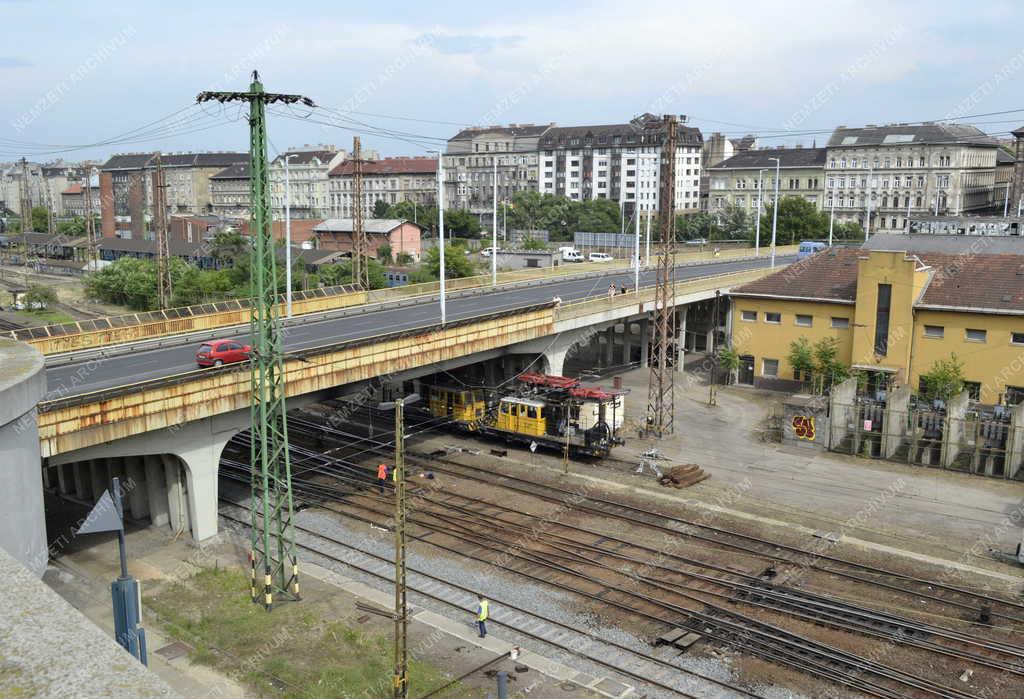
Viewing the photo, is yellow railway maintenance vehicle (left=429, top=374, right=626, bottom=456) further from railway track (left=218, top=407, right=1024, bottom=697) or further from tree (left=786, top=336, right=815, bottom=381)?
tree (left=786, top=336, right=815, bottom=381)

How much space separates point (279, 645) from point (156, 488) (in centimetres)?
1070

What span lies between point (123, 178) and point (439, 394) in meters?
158

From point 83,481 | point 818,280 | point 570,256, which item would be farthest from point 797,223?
point 83,481

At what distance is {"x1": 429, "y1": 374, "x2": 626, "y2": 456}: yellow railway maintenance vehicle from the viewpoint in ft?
133

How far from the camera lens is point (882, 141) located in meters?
121

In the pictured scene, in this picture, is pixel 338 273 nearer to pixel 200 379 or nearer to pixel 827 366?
pixel 827 366

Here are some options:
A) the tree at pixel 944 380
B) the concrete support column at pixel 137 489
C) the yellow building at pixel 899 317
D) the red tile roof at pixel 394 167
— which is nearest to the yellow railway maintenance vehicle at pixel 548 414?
the concrete support column at pixel 137 489

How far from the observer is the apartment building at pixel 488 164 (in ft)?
526

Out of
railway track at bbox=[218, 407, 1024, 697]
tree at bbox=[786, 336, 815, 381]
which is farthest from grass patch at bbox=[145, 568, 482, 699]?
tree at bbox=[786, 336, 815, 381]

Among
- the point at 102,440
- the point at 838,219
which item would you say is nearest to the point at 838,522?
the point at 102,440

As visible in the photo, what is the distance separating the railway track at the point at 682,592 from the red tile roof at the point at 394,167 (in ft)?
410

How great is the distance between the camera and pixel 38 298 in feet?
295

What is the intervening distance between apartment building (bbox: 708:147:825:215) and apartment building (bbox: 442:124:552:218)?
1375 inches

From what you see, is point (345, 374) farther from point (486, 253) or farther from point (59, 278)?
point (59, 278)
